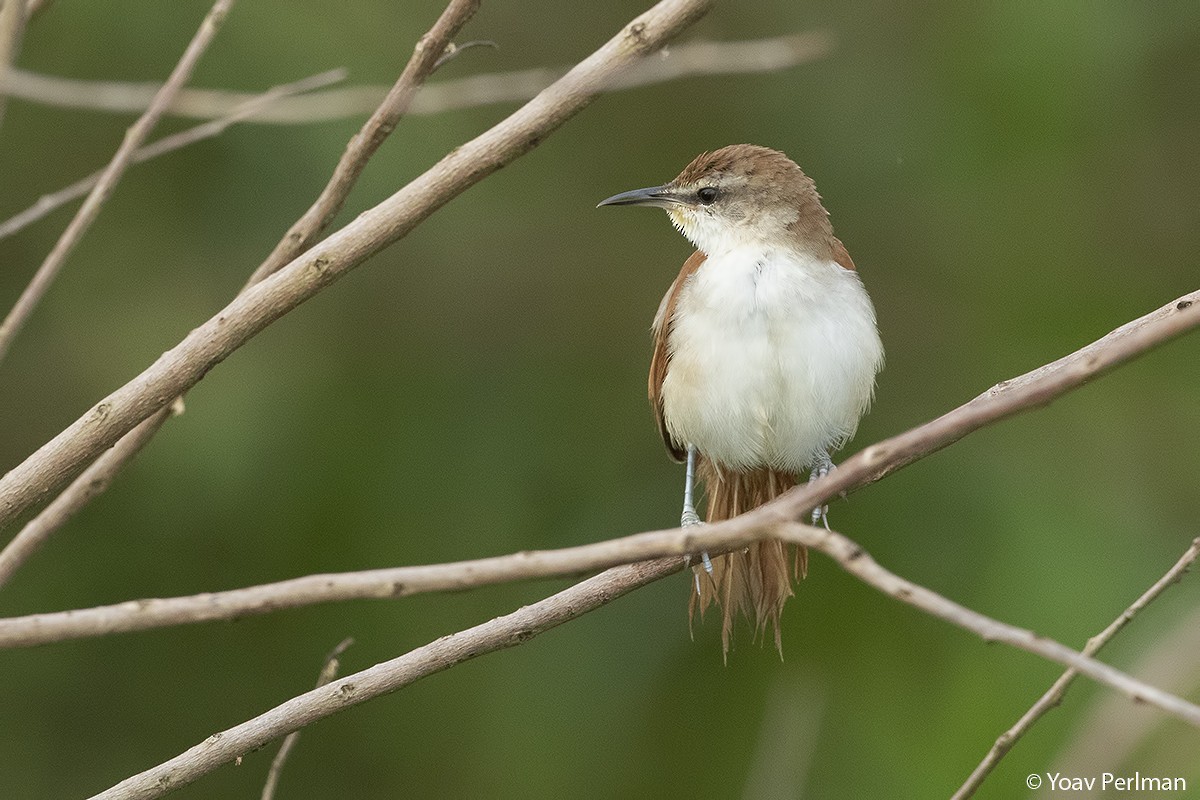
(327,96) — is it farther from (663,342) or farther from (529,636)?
(663,342)

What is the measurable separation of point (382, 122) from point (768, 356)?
1.58m

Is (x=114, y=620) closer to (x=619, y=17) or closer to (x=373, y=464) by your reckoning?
(x=373, y=464)

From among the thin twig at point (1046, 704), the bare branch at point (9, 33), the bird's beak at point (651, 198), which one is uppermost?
the bird's beak at point (651, 198)

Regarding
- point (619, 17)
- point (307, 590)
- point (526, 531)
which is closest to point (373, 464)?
point (526, 531)

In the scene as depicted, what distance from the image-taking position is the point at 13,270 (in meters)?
5.66

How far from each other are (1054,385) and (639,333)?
15.4 ft

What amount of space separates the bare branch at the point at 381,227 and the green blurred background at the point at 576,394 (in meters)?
2.93

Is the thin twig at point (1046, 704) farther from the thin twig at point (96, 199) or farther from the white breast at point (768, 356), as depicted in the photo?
the thin twig at point (96, 199)

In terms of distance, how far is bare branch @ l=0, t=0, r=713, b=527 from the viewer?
239cm

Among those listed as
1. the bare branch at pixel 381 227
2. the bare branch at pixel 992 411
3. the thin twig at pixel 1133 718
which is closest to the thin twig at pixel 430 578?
the bare branch at pixel 992 411

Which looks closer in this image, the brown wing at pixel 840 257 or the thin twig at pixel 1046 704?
the thin twig at pixel 1046 704

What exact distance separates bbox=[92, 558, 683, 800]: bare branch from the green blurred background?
2734mm

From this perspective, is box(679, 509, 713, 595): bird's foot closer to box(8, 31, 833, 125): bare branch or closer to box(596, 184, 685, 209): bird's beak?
box(596, 184, 685, 209): bird's beak

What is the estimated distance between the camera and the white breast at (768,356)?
3943 millimetres
